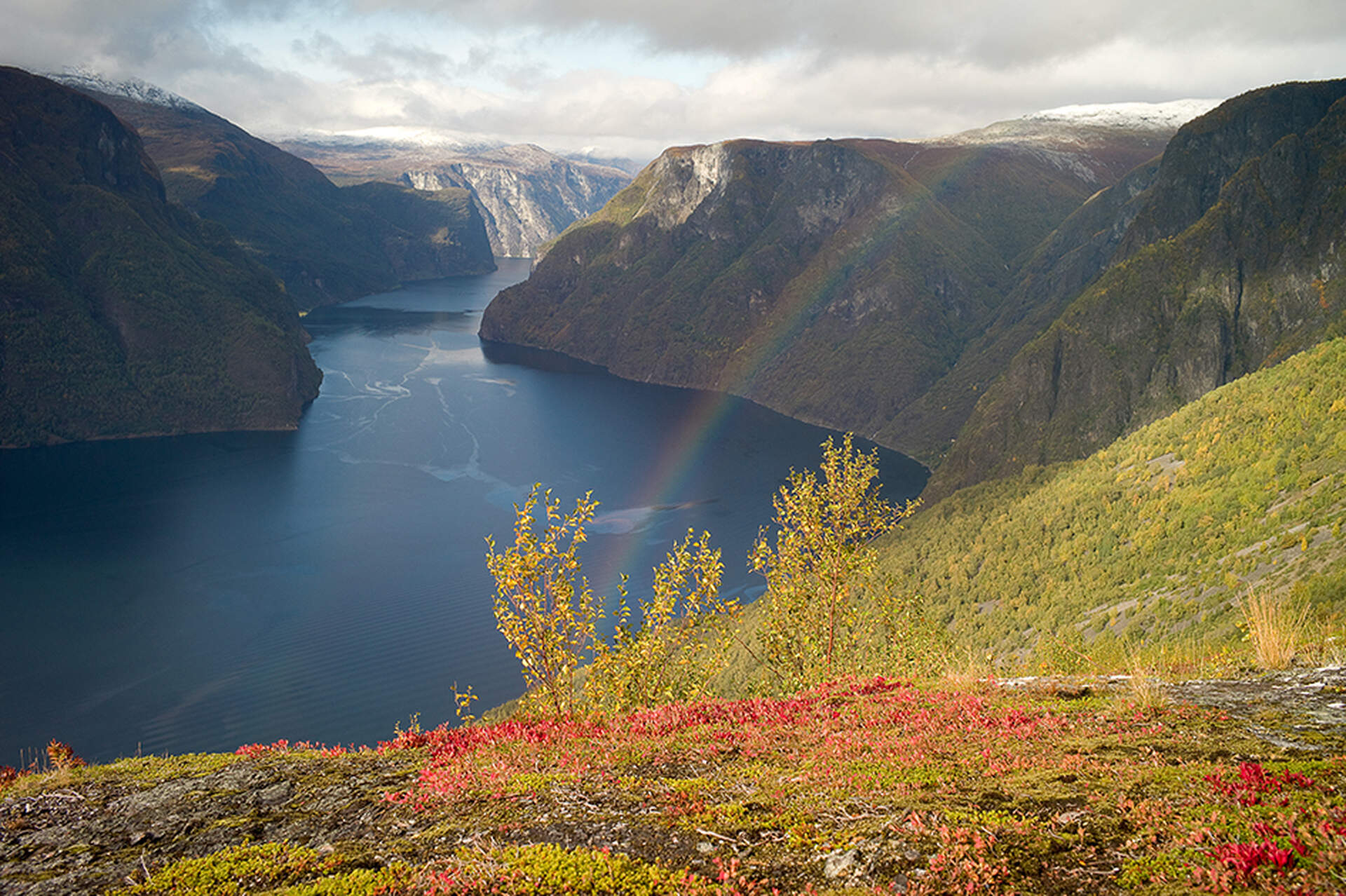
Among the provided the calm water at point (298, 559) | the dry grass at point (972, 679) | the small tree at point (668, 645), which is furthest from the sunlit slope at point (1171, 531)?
the calm water at point (298, 559)

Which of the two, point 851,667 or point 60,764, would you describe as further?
point 851,667

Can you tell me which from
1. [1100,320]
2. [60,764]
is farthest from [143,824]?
[1100,320]

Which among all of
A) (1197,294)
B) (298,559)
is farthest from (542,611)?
(1197,294)

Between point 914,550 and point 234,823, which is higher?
point 234,823

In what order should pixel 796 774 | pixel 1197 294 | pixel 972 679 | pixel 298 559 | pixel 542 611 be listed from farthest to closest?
pixel 1197 294 < pixel 298 559 < pixel 542 611 < pixel 972 679 < pixel 796 774

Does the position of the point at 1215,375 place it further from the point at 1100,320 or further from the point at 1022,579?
the point at 1022,579

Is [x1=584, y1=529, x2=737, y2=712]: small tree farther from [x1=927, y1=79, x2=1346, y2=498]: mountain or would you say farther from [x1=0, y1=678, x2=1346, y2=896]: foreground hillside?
[x1=927, y1=79, x2=1346, y2=498]: mountain

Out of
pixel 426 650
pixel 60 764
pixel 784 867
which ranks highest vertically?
pixel 784 867

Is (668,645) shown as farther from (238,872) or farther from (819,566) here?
(238,872)

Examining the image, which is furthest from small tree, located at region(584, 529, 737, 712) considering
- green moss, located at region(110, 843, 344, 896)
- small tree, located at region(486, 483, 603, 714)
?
green moss, located at region(110, 843, 344, 896)
